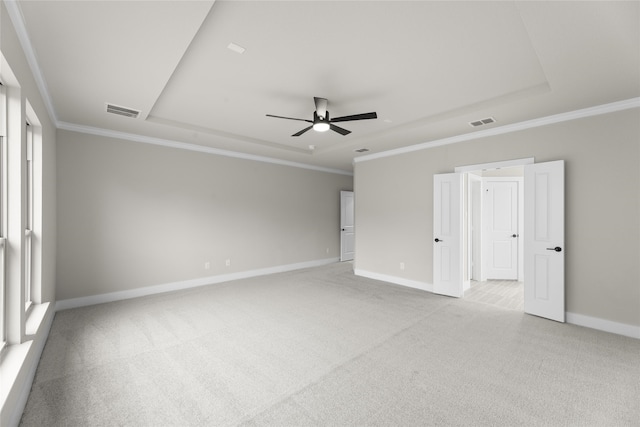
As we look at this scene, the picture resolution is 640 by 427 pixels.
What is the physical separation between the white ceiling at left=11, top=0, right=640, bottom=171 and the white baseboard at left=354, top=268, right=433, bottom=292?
2.78 m

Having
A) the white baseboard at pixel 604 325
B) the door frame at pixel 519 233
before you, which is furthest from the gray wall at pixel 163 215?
the white baseboard at pixel 604 325

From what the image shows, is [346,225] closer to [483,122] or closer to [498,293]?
[498,293]

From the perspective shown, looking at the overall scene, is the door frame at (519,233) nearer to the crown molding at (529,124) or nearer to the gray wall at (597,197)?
the crown molding at (529,124)

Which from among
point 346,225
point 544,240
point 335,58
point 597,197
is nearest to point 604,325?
point 544,240

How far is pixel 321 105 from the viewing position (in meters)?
3.21

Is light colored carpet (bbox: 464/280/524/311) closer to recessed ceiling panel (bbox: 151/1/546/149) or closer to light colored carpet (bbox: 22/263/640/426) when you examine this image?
light colored carpet (bbox: 22/263/640/426)

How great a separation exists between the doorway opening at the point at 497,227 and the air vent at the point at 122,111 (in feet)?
19.5

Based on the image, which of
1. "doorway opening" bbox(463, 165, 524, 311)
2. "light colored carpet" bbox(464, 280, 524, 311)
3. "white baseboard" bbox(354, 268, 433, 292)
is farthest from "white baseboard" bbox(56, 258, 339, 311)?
"doorway opening" bbox(463, 165, 524, 311)

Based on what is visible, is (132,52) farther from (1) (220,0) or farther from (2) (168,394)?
(2) (168,394)

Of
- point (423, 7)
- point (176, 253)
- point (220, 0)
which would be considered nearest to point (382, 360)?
point (423, 7)

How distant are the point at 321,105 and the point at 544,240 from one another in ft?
11.3

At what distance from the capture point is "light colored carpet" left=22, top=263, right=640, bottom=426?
193 centimetres

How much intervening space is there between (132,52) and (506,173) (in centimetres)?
672

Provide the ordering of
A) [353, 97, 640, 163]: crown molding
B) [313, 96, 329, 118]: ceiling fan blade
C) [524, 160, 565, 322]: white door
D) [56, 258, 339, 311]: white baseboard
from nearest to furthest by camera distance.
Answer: [313, 96, 329, 118]: ceiling fan blade < [353, 97, 640, 163]: crown molding < [524, 160, 565, 322]: white door < [56, 258, 339, 311]: white baseboard
